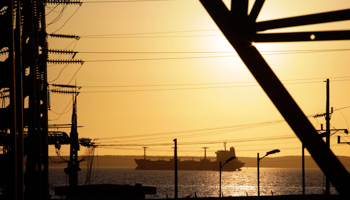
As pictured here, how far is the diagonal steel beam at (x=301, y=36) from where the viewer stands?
11.2ft

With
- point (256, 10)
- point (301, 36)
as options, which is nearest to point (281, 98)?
point (301, 36)

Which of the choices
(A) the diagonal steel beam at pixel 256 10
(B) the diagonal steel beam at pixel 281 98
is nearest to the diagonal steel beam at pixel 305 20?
(A) the diagonal steel beam at pixel 256 10

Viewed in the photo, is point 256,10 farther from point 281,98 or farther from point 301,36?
point 281,98

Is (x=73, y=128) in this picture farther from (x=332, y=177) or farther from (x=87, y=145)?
(x=332, y=177)

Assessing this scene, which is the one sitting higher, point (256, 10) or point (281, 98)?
point (256, 10)

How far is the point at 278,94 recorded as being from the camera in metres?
3.27

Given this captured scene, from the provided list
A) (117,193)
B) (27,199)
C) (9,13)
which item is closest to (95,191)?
(117,193)

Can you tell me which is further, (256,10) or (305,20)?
(256,10)

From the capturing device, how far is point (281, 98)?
325cm

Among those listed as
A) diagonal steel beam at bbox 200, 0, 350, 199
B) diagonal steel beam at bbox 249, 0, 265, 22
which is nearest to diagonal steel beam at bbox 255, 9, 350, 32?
diagonal steel beam at bbox 249, 0, 265, 22

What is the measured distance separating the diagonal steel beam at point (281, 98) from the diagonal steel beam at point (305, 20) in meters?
0.16

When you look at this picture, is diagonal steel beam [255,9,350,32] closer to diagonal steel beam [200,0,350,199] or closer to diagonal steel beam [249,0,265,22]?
diagonal steel beam [249,0,265,22]

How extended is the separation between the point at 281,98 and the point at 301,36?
1.68 ft

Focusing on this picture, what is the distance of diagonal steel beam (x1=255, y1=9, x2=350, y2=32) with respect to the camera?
325cm
